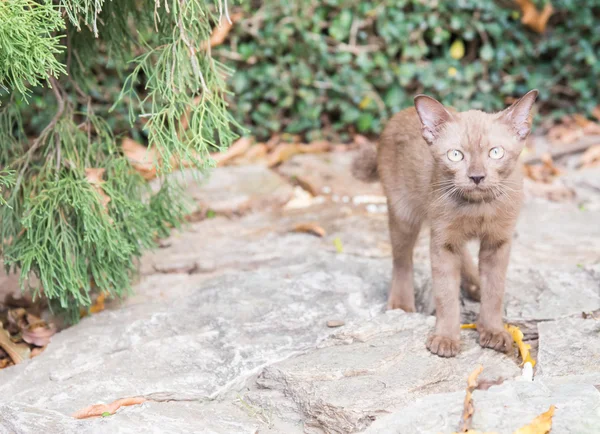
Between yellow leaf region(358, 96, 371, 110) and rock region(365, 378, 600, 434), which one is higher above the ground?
yellow leaf region(358, 96, 371, 110)

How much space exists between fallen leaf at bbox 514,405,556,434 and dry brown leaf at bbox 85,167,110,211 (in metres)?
2.21

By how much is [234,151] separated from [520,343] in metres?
3.59

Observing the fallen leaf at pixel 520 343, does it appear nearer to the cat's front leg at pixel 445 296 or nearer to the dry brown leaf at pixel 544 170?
the cat's front leg at pixel 445 296

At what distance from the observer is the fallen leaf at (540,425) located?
8.40ft

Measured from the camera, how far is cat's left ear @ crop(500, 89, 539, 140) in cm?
320

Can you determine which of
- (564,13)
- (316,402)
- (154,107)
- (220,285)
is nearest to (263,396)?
(316,402)

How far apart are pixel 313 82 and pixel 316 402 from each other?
4.05 m

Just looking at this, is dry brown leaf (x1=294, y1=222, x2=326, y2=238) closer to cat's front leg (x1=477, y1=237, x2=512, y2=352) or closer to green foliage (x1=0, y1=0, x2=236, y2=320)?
green foliage (x1=0, y1=0, x2=236, y2=320)

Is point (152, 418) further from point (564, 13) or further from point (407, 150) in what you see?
point (564, 13)

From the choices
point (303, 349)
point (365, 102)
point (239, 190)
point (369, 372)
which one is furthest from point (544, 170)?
point (369, 372)

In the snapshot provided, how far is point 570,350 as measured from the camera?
321 centimetres

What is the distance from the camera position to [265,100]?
679cm

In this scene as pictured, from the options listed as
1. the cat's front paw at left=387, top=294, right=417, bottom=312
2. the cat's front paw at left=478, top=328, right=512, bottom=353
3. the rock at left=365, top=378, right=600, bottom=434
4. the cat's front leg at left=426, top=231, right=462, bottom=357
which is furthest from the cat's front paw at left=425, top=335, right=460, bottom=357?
the cat's front paw at left=387, top=294, right=417, bottom=312

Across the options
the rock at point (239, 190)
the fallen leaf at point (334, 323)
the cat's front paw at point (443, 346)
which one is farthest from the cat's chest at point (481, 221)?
the rock at point (239, 190)
